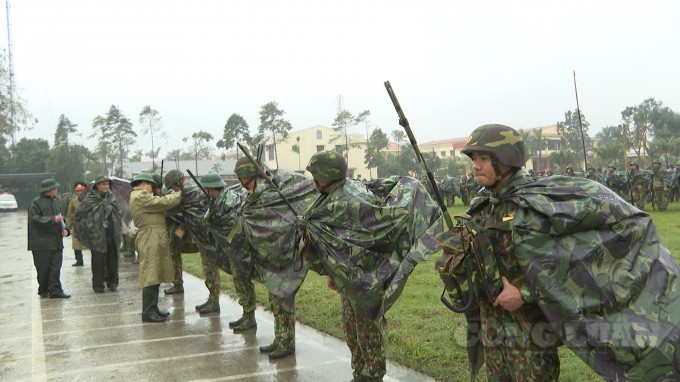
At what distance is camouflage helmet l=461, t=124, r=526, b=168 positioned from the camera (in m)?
2.83

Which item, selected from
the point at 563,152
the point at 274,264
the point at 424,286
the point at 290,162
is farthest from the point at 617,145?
the point at 274,264

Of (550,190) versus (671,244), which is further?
(671,244)

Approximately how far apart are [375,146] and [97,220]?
48.8 m

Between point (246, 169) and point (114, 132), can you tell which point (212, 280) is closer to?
point (246, 169)

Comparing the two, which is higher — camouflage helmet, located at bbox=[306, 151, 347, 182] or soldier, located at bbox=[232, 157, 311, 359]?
camouflage helmet, located at bbox=[306, 151, 347, 182]

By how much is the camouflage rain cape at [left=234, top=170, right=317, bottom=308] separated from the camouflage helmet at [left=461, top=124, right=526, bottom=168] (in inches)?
93.0

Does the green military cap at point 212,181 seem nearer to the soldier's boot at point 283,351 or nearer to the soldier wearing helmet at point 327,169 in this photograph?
the soldier's boot at point 283,351

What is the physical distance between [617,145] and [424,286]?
41.8 metres

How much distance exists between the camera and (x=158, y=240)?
7023mm

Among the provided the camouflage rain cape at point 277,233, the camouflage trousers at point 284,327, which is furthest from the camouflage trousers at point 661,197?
the camouflage trousers at point 284,327

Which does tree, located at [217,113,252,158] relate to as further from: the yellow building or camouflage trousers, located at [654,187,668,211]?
→ camouflage trousers, located at [654,187,668,211]

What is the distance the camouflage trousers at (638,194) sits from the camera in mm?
19031

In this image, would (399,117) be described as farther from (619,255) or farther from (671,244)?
(671,244)

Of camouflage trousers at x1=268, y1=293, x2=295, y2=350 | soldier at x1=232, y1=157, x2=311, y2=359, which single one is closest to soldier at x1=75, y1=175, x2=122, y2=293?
soldier at x1=232, y1=157, x2=311, y2=359
